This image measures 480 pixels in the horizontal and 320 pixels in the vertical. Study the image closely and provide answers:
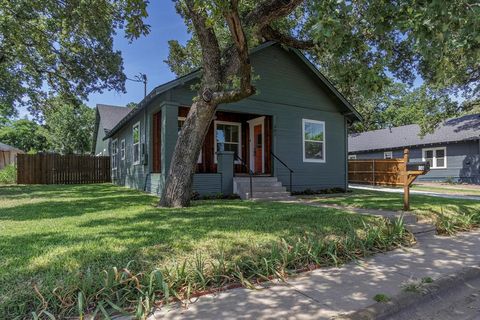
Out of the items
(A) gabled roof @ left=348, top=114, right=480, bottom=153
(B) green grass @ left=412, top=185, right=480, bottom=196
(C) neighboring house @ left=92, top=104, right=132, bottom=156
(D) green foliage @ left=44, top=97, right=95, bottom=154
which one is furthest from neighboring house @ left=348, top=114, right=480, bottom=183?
(D) green foliage @ left=44, top=97, right=95, bottom=154

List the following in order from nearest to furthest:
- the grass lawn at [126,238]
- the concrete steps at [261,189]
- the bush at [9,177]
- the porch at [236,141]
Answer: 1. the grass lawn at [126,238]
2. the concrete steps at [261,189]
3. the porch at [236,141]
4. the bush at [9,177]

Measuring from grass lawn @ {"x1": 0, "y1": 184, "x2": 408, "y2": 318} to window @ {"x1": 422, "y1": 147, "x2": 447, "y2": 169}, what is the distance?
2042 centimetres

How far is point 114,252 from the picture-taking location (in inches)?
148

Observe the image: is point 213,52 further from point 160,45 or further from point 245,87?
point 160,45

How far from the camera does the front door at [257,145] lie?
12526mm

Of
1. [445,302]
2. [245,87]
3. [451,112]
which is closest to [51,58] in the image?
[245,87]

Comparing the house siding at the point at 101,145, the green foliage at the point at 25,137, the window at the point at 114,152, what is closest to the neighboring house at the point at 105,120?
the house siding at the point at 101,145

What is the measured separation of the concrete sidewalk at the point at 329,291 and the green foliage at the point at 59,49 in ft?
31.3

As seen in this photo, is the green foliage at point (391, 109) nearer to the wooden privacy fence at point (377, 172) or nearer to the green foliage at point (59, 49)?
the wooden privacy fence at point (377, 172)

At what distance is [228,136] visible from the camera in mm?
13164

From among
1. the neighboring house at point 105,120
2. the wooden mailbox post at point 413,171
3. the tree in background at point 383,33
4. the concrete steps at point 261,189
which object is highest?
the neighboring house at point 105,120

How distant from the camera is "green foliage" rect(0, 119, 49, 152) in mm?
44688

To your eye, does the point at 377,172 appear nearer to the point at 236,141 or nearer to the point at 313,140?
the point at 313,140

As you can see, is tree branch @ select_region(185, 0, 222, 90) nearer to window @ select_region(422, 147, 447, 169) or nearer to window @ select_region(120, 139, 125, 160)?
window @ select_region(120, 139, 125, 160)
